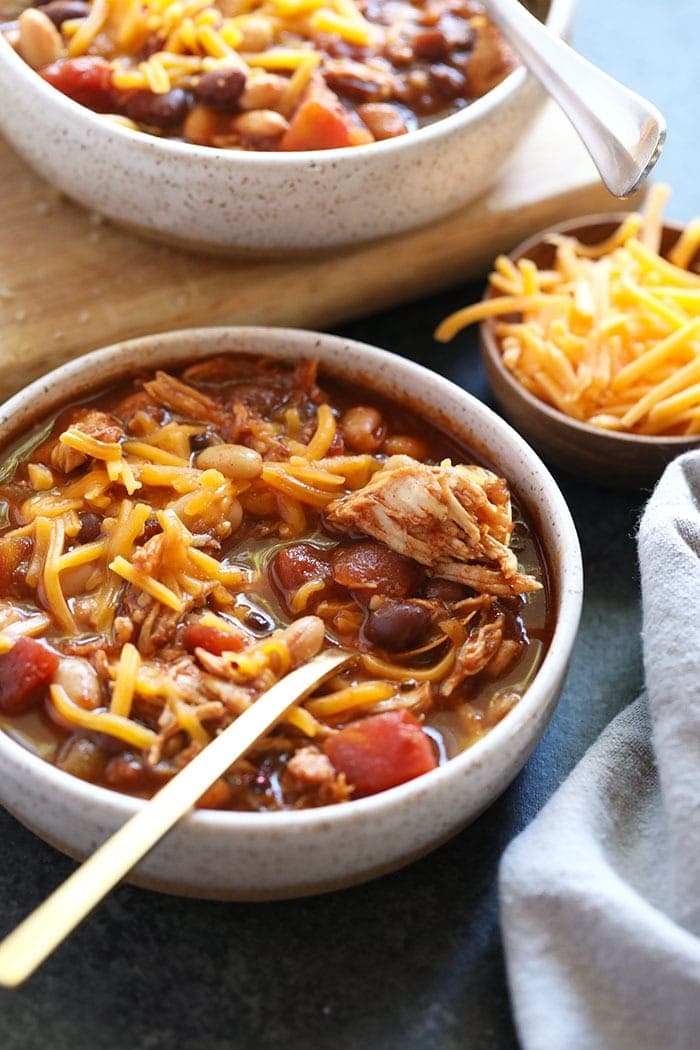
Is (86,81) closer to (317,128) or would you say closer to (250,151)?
(250,151)

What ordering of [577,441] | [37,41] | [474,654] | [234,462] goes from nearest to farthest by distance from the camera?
[474,654] < [234,462] < [577,441] < [37,41]

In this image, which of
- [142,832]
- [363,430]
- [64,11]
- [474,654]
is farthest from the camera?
[64,11]

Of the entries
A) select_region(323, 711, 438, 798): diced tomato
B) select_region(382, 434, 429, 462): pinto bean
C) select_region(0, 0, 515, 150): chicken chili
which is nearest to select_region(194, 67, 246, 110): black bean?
select_region(0, 0, 515, 150): chicken chili

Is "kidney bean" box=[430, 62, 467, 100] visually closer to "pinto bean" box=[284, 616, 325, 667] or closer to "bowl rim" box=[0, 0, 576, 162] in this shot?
"bowl rim" box=[0, 0, 576, 162]

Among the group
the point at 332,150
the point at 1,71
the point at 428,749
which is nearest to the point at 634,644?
the point at 428,749

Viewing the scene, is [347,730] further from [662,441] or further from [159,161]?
[159,161]

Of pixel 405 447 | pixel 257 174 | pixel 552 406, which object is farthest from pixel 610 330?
pixel 257 174

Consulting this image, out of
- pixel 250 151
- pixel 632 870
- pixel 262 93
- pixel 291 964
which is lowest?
pixel 291 964
